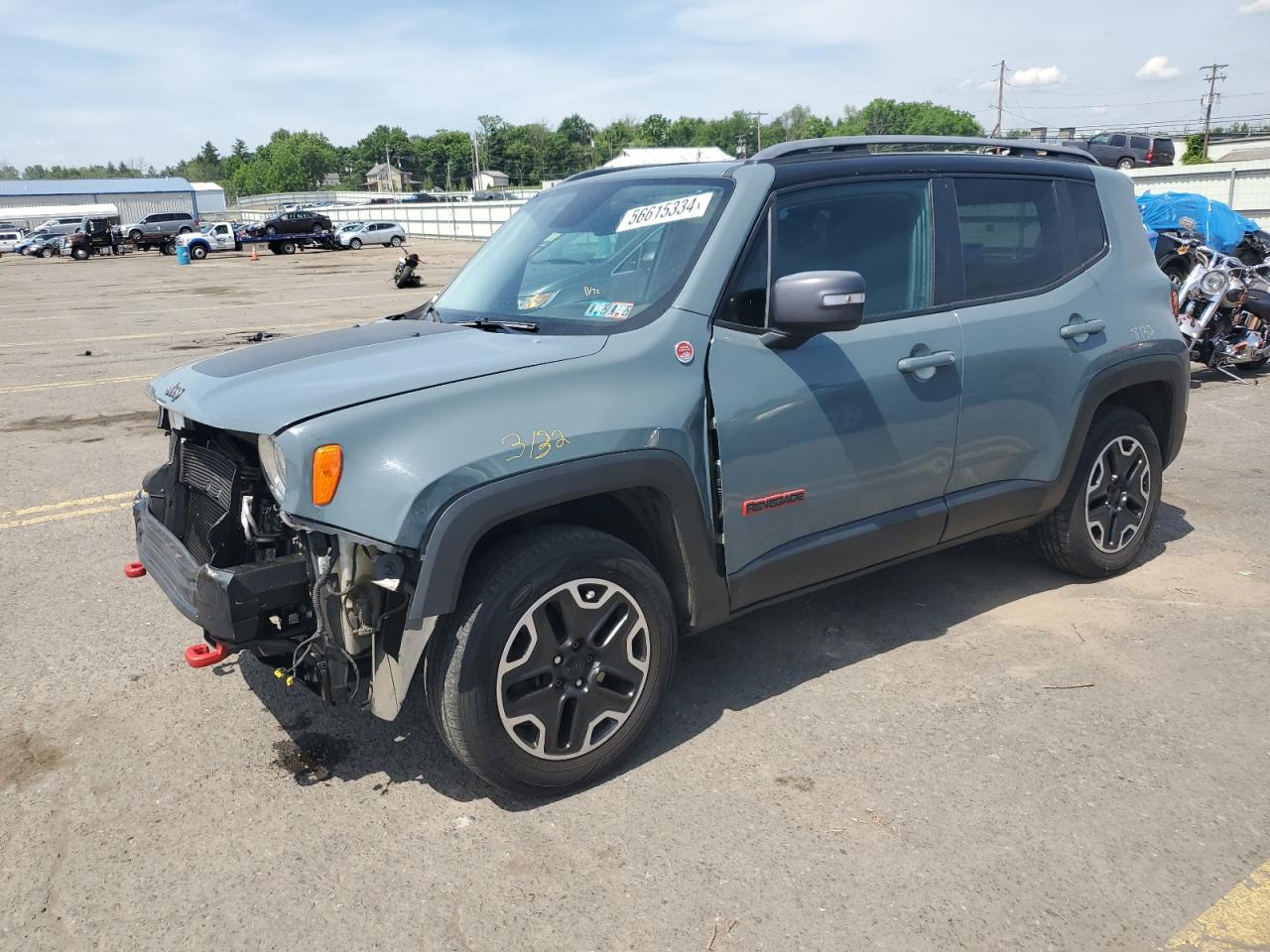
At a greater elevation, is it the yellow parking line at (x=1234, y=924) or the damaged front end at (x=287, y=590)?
the damaged front end at (x=287, y=590)

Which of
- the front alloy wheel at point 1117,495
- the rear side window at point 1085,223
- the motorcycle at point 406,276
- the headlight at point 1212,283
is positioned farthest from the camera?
the motorcycle at point 406,276

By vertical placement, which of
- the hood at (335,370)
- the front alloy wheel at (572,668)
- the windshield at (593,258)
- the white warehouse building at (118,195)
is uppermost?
the white warehouse building at (118,195)

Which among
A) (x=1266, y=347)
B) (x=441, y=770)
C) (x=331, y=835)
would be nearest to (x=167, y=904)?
(x=331, y=835)

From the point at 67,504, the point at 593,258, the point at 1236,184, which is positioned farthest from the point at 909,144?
the point at 1236,184

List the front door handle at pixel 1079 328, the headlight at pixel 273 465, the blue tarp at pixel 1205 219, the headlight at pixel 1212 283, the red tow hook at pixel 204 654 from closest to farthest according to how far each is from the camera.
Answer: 1. the headlight at pixel 273 465
2. the red tow hook at pixel 204 654
3. the front door handle at pixel 1079 328
4. the headlight at pixel 1212 283
5. the blue tarp at pixel 1205 219

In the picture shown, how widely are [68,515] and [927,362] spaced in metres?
5.11

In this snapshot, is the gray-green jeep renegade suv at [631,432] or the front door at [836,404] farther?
the front door at [836,404]

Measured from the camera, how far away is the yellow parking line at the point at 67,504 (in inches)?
240

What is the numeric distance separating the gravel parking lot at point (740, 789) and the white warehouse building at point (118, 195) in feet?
283

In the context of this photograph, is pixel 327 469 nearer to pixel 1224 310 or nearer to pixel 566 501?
pixel 566 501

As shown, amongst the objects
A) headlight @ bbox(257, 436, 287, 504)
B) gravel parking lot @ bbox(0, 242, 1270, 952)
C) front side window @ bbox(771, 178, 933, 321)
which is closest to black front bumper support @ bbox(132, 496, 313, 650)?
headlight @ bbox(257, 436, 287, 504)

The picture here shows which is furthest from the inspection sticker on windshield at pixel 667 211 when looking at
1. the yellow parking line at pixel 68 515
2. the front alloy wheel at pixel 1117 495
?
the yellow parking line at pixel 68 515

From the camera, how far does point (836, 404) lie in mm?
3473

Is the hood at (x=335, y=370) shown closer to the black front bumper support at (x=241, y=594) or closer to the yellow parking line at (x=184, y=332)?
the black front bumper support at (x=241, y=594)
